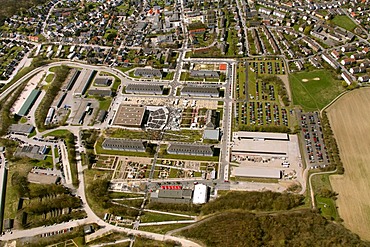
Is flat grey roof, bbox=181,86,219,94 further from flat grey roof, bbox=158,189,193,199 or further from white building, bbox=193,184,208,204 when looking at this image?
flat grey roof, bbox=158,189,193,199

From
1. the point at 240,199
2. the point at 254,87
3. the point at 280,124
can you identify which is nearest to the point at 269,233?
the point at 240,199

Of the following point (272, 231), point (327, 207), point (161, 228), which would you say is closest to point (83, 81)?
point (161, 228)

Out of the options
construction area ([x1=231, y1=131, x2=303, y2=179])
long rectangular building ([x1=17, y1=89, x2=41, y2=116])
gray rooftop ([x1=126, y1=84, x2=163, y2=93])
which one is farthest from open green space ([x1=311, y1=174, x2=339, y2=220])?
long rectangular building ([x1=17, y1=89, x2=41, y2=116])

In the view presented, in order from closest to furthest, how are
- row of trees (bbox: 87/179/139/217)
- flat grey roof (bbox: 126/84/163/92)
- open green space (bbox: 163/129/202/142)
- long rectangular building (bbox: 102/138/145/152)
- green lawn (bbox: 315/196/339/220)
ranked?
green lawn (bbox: 315/196/339/220)
row of trees (bbox: 87/179/139/217)
long rectangular building (bbox: 102/138/145/152)
open green space (bbox: 163/129/202/142)
flat grey roof (bbox: 126/84/163/92)

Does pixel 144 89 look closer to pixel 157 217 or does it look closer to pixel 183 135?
pixel 183 135

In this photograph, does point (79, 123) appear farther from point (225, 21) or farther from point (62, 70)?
point (225, 21)

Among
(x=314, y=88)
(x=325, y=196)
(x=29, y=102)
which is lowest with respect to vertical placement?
(x=325, y=196)

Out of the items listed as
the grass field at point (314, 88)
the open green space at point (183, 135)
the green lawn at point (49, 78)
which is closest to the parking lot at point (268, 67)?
the grass field at point (314, 88)

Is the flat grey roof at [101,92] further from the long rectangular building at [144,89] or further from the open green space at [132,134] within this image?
the open green space at [132,134]
